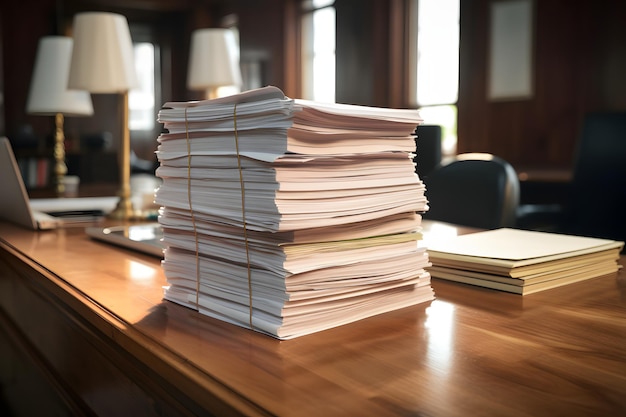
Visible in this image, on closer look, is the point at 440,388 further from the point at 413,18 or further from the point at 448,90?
the point at 413,18

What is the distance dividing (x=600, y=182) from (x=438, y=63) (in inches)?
109

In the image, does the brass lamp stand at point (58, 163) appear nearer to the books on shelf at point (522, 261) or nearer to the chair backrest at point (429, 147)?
the chair backrest at point (429, 147)

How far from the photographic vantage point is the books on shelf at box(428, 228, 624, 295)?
35.0 inches

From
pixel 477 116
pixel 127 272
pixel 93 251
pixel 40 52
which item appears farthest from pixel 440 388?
pixel 477 116

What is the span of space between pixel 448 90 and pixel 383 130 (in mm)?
4769

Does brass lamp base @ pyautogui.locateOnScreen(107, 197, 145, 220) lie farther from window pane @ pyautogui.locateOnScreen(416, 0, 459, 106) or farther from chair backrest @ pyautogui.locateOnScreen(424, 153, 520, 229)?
window pane @ pyautogui.locateOnScreen(416, 0, 459, 106)

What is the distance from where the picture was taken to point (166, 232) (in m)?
0.83

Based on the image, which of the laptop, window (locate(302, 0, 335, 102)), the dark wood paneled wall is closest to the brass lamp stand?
the laptop

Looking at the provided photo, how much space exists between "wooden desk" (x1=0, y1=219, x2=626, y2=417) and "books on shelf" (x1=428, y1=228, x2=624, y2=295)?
0.07ft

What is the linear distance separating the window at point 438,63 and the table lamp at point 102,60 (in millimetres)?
3600

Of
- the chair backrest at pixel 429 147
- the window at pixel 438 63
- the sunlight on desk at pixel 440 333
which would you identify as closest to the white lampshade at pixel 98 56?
the chair backrest at pixel 429 147

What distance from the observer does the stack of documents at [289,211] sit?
673 mm

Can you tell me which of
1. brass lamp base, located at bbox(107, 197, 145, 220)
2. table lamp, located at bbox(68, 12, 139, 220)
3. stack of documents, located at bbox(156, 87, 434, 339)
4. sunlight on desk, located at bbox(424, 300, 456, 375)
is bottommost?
sunlight on desk, located at bbox(424, 300, 456, 375)

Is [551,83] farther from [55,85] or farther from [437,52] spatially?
[55,85]
